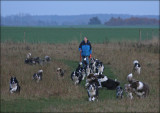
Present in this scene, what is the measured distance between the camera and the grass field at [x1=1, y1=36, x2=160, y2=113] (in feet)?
40.4

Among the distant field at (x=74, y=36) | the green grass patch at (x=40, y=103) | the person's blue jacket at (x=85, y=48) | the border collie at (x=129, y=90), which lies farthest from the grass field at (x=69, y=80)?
the distant field at (x=74, y=36)

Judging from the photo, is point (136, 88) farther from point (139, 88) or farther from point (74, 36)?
point (74, 36)

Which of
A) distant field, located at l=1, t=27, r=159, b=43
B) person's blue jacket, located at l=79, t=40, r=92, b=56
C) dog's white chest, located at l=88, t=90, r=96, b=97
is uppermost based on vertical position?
distant field, located at l=1, t=27, r=159, b=43

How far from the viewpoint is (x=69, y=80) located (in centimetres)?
1869

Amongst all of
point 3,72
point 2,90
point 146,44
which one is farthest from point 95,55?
point 2,90

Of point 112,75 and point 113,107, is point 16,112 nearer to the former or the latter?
point 113,107

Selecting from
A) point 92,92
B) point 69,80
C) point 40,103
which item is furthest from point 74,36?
point 40,103

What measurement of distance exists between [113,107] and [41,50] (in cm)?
2050

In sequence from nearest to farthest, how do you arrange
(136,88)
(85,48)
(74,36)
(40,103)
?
(40,103) < (136,88) < (85,48) < (74,36)

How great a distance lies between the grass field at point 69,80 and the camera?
1232 centimetres

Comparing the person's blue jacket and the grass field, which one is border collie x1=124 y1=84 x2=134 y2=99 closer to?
the grass field

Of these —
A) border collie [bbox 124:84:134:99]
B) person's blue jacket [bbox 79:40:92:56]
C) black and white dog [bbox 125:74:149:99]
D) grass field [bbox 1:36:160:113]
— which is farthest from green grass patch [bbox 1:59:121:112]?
person's blue jacket [bbox 79:40:92:56]

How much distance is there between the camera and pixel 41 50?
32.0m

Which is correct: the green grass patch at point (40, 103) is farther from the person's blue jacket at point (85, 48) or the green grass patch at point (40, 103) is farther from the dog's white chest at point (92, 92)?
the person's blue jacket at point (85, 48)
